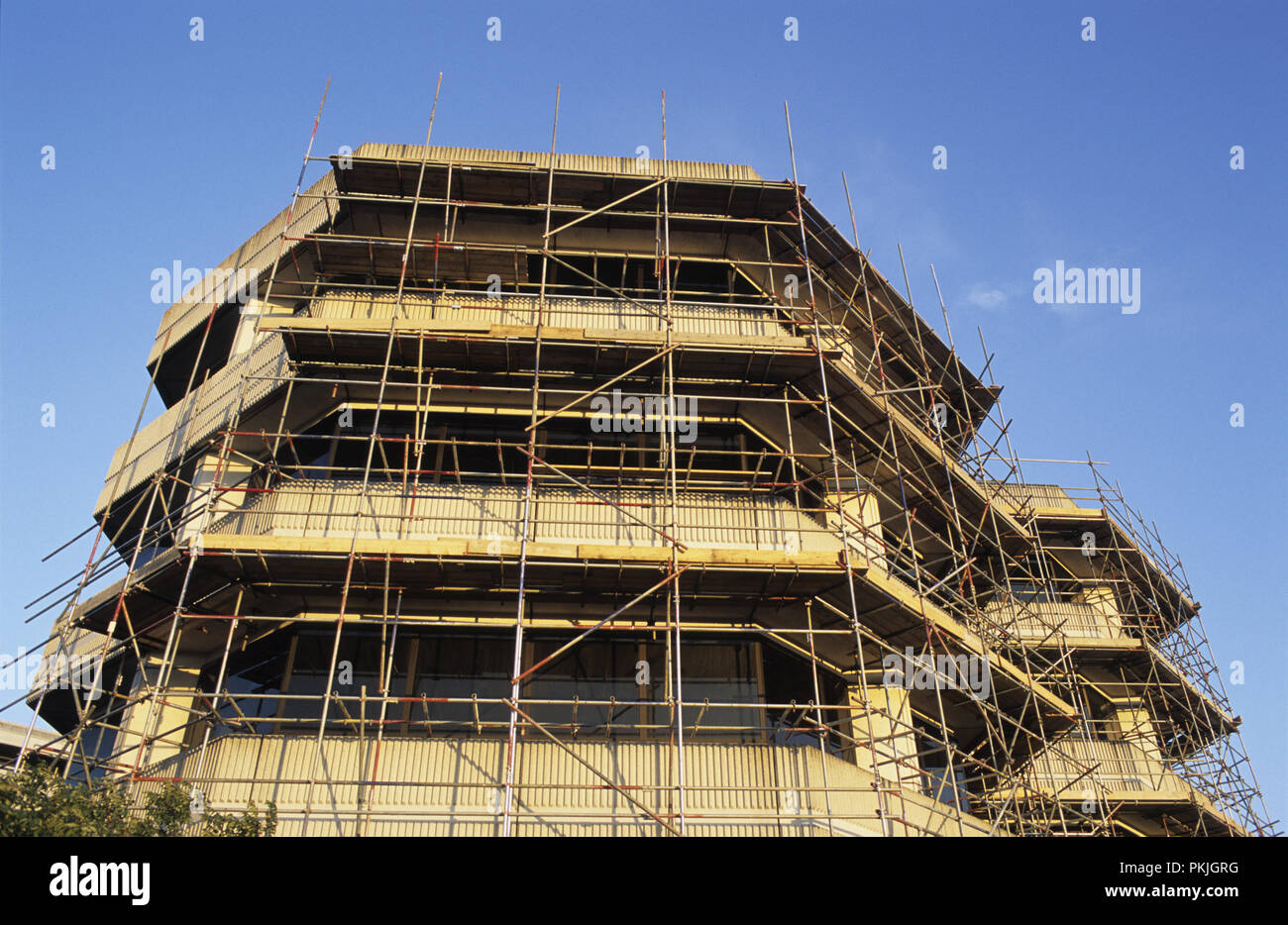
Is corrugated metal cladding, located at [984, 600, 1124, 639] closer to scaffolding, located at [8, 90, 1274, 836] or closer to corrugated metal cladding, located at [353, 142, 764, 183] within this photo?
scaffolding, located at [8, 90, 1274, 836]

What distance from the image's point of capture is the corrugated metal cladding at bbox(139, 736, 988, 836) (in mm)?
13805

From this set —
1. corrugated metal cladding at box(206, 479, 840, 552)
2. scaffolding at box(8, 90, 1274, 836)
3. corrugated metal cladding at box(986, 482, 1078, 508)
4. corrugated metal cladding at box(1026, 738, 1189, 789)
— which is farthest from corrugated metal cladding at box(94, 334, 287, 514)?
corrugated metal cladding at box(986, 482, 1078, 508)

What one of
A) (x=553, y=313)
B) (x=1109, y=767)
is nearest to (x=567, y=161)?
(x=553, y=313)

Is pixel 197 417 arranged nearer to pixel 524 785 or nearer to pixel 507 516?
pixel 507 516

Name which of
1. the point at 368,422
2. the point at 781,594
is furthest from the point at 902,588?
the point at 368,422

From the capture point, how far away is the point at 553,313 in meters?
19.0

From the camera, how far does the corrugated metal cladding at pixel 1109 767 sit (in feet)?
78.2

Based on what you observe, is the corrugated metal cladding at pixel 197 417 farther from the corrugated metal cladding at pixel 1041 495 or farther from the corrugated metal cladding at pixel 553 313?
the corrugated metal cladding at pixel 1041 495

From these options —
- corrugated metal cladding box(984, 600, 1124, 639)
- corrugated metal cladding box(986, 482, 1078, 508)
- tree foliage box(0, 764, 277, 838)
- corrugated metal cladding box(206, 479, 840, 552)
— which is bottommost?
tree foliage box(0, 764, 277, 838)

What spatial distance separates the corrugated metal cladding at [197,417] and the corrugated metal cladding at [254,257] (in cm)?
180

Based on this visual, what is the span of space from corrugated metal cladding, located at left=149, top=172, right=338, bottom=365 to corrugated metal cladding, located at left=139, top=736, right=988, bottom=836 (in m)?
11.1

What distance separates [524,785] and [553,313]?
9003 mm

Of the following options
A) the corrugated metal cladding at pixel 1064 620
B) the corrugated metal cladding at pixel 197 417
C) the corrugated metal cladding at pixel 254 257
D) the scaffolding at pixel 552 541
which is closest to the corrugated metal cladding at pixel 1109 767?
the scaffolding at pixel 552 541
